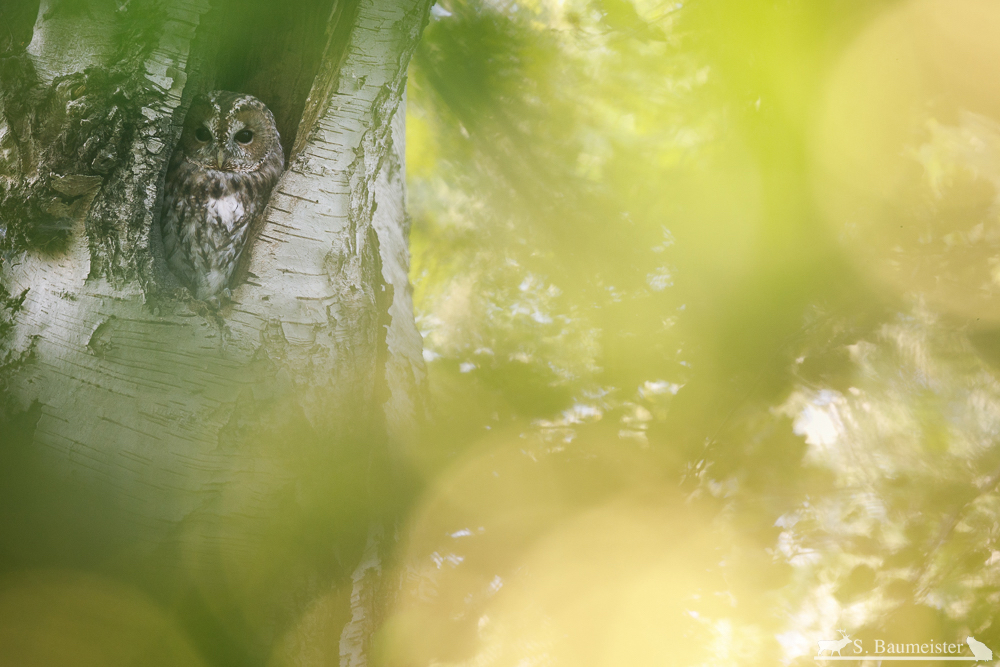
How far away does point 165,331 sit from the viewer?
0.80m

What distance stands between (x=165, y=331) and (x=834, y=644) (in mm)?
1388

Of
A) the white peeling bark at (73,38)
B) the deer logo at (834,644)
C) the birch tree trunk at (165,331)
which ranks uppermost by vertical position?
the white peeling bark at (73,38)

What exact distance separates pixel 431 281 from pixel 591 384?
16.3 inches

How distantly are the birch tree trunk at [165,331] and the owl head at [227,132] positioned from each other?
42 millimetres

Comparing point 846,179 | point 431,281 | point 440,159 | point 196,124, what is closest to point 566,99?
point 440,159

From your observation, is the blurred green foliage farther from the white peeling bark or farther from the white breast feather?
the white peeling bark

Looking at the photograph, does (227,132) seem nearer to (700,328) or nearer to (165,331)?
(165,331)

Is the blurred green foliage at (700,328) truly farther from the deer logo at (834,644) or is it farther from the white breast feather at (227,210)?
the white breast feather at (227,210)

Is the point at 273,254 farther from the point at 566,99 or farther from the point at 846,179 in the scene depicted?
the point at 846,179

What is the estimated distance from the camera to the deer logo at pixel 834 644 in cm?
107

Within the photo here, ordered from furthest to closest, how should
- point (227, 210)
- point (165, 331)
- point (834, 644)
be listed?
point (834, 644)
point (227, 210)
point (165, 331)

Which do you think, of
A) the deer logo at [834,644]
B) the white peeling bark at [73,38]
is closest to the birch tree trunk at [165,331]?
the white peeling bark at [73,38]

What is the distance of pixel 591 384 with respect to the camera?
1.13m

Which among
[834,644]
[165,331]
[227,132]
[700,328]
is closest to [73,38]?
[227,132]
